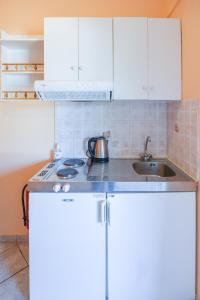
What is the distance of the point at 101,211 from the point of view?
1596 millimetres

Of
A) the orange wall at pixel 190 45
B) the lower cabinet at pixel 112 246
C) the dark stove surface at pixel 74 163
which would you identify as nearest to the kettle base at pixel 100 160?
the dark stove surface at pixel 74 163

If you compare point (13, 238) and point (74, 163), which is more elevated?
point (74, 163)

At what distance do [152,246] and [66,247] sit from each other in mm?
556

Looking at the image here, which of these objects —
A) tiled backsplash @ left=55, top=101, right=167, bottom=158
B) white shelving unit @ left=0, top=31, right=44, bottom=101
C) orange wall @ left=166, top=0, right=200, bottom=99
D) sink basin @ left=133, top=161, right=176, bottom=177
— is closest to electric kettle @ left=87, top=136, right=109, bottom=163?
tiled backsplash @ left=55, top=101, right=167, bottom=158

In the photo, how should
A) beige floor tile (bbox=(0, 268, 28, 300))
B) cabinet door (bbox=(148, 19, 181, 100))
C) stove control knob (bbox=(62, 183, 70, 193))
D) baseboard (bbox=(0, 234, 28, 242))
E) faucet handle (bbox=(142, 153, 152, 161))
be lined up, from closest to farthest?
stove control knob (bbox=(62, 183, 70, 193))
beige floor tile (bbox=(0, 268, 28, 300))
cabinet door (bbox=(148, 19, 181, 100))
faucet handle (bbox=(142, 153, 152, 161))
baseboard (bbox=(0, 234, 28, 242))

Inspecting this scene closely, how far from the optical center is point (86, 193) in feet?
5.27

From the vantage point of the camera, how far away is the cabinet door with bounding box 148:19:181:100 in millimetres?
1963

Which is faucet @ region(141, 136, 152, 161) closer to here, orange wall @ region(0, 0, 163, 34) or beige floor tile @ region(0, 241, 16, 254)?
orange wall @ region(0, 0, 163, 34)

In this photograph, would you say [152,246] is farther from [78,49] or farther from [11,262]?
[78,49]

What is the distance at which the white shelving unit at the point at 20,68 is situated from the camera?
2293 mm

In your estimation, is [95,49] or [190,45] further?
[95,49]

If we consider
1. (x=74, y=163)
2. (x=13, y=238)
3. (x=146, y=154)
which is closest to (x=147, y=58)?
(x=146, y=154)

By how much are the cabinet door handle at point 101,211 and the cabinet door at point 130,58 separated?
0.87 metres

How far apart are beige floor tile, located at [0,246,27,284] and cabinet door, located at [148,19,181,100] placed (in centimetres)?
187
